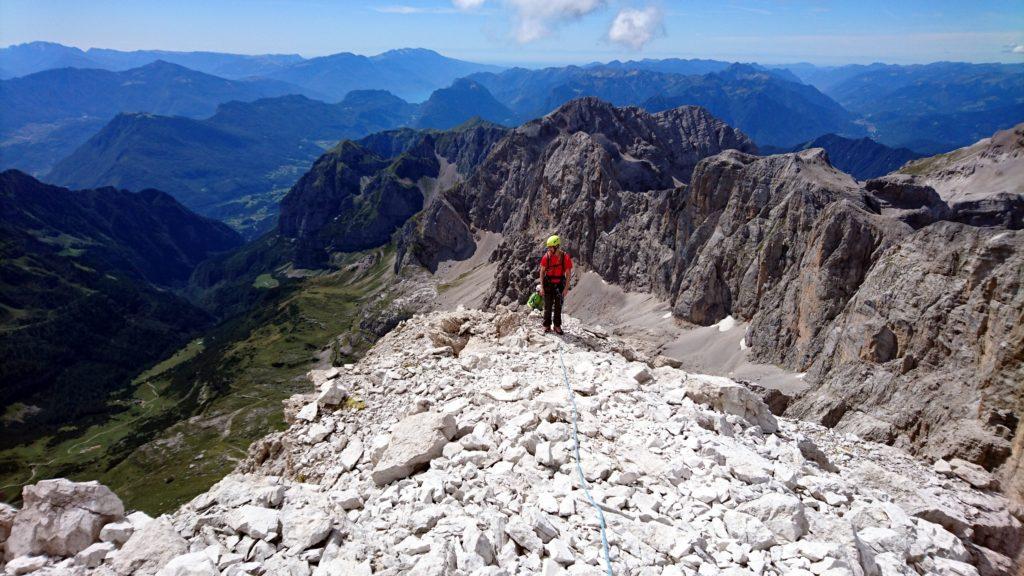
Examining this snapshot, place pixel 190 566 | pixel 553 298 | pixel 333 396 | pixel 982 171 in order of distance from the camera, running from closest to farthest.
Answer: pixel 190 566, pixel 333 396, pixel 553 298, pixel 982 171

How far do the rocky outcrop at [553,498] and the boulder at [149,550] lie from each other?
3 cm

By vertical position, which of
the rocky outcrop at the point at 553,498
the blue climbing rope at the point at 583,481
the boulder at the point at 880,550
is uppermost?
the blue climbing rope at the point at 583,481

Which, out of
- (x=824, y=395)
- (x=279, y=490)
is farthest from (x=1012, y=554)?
(x=824, y=395)

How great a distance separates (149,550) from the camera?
9.80 m

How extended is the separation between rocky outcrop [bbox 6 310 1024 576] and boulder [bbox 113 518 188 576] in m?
0.03

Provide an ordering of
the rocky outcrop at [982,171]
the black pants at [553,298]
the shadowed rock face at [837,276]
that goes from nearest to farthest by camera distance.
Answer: the black pants at [553,298] → the shadowed rock face at [837,276] → the rocky outcrop at [982,171]

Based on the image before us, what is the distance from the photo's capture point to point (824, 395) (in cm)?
5478

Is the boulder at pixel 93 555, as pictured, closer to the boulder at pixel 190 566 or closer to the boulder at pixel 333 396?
the boulder at pixel 190 566

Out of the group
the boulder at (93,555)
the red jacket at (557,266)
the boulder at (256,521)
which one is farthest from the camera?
the red jacket at (557,266)

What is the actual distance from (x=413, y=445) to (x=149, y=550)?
5.63 m

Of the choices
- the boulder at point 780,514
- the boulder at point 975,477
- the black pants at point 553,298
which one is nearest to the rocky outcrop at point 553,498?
the boulder at point 780,514

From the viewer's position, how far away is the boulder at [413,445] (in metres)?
12.8

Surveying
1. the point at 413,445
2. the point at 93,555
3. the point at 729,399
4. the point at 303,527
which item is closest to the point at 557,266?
the point at 729,399

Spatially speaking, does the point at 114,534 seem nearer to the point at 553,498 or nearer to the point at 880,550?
the point at 553,498
